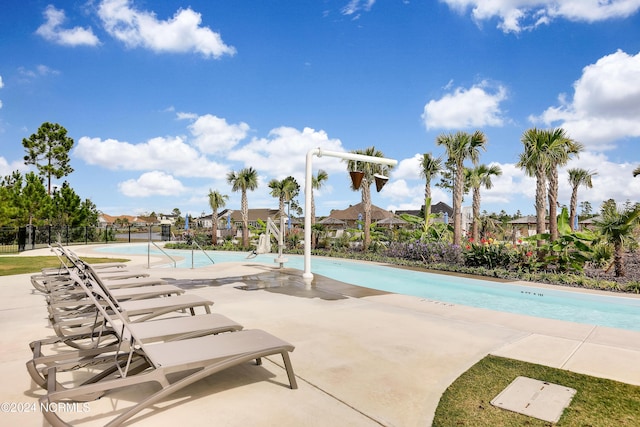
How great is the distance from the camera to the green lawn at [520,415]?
2.82 m

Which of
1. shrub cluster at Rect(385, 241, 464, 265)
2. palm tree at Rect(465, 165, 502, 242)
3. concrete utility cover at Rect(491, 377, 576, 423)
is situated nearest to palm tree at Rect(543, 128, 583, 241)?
shrub cluster at Rect(385, 241, 464, 265)

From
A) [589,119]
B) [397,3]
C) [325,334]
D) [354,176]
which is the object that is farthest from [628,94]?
[325,334]

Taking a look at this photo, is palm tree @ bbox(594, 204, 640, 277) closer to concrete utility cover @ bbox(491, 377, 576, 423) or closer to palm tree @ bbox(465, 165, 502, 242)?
concrete utility cover @ bbox(491, 377, 576, 423)

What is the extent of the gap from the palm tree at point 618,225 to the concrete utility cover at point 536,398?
10.0 m

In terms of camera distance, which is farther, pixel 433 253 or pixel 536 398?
pixel 433 253

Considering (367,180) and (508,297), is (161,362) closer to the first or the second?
(508,297)

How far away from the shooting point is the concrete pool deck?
294cm

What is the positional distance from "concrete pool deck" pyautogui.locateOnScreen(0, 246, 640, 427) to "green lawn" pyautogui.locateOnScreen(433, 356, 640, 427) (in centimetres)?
14

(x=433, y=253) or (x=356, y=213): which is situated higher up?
(x=356, y=213)

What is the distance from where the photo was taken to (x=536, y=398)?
3.19 meters

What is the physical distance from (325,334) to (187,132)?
21347 millimetres

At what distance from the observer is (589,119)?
1769cm

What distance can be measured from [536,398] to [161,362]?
3.14 m

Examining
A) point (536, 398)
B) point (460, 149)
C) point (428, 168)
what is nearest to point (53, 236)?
point (428, 168)
